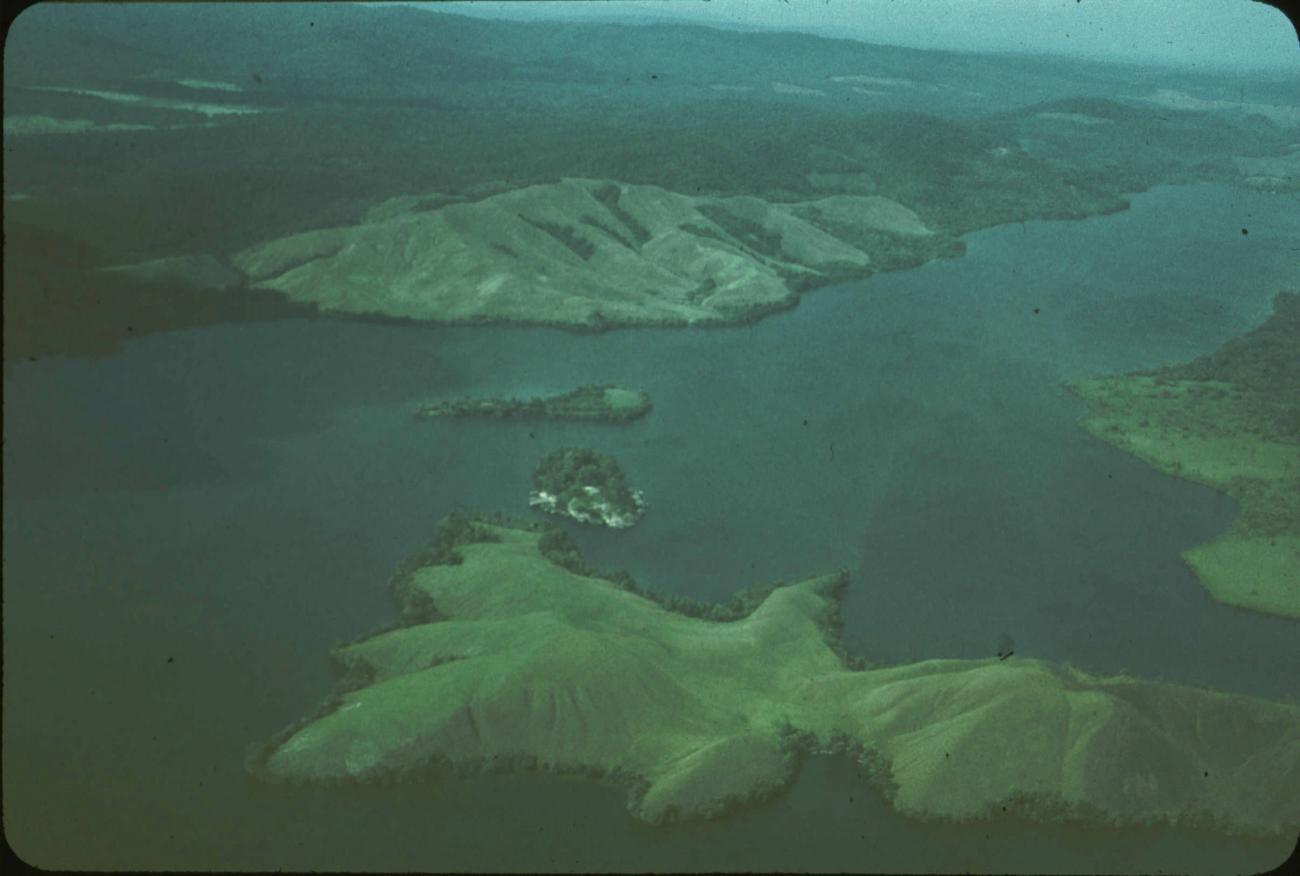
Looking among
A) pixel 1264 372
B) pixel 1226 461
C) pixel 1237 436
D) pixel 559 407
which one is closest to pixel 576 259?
pixel 559 407

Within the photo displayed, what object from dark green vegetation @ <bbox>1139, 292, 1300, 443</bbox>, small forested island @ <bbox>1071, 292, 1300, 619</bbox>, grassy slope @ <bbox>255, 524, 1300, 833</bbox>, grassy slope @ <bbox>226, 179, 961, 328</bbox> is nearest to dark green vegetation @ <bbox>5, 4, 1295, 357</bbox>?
grassy slope @ <bbox>226, 179, 961, 328</bbox>

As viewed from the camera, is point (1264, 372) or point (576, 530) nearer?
point (576, 530)

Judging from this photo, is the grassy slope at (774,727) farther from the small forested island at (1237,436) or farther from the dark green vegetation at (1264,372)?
the dark green vegetation at (1264,372)

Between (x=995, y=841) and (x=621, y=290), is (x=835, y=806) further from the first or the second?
(x=621, y=290)

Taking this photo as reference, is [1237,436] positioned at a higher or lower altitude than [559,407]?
higher

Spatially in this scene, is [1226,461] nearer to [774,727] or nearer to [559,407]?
[559,407]

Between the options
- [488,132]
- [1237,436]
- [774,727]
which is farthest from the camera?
[488,132]
